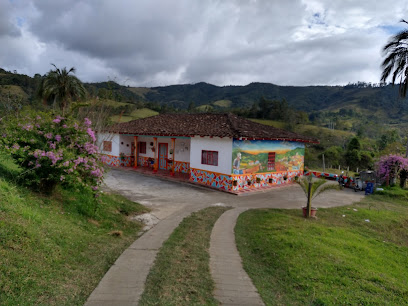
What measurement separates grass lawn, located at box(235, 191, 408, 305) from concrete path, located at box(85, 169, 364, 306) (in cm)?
44

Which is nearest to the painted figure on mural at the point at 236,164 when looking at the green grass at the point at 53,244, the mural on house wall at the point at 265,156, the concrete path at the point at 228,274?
the mural on house wall at the point at 265,156

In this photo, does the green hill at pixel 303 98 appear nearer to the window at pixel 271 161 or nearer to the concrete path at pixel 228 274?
the window at pixel 271 161

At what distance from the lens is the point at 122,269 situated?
15.3 feet

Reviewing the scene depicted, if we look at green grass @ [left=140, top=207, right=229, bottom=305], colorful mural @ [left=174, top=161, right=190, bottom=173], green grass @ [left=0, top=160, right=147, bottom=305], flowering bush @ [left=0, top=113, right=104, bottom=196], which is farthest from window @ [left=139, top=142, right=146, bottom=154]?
green grass @ [left=140, top=207, right=229, bottom=305]

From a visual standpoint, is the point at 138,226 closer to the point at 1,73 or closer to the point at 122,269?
the point at 122,269

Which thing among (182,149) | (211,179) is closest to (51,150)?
(211,179)

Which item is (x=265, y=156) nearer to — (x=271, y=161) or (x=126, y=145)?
(x=271, y=161)

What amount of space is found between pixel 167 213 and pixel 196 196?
3332mm

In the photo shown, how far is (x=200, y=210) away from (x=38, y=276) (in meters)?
6.48

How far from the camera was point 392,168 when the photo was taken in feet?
51.4

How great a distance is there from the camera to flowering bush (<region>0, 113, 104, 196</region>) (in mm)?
5930

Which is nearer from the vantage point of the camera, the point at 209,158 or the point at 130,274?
the point at 130,274

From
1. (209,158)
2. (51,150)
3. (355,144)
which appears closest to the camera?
(51,150)

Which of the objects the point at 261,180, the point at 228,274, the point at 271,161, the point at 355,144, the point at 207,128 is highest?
the point at 355,144
